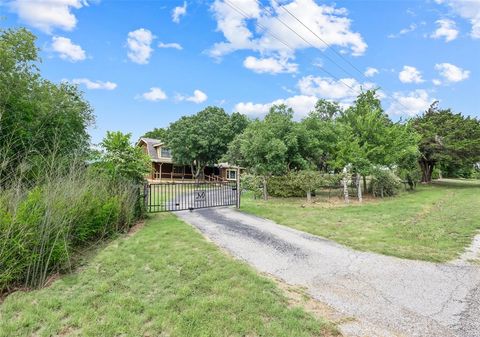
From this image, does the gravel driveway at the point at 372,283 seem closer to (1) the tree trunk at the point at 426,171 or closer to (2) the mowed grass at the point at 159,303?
(2) the mowed grass at the point at 159,303

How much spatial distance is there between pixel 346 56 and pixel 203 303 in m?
13.8

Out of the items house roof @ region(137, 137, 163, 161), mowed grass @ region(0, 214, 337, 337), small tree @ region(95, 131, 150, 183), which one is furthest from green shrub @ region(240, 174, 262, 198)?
house roof @ region(137, 137, 163, 161)

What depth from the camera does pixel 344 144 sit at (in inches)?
566

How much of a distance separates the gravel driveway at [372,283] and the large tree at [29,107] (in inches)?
206

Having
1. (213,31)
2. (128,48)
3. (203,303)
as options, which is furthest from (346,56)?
(203,303)

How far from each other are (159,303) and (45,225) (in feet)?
7.55

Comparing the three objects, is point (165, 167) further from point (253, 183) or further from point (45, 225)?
point (45, 225)

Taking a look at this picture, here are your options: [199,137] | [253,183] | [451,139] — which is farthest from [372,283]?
[199,137]

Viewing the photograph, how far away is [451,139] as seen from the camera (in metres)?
23.6

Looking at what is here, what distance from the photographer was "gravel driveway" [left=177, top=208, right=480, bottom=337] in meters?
3.18

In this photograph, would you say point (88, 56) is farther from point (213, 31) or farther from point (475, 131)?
point (475, 131)

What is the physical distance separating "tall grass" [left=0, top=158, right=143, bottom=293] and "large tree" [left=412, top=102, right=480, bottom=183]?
2296cm

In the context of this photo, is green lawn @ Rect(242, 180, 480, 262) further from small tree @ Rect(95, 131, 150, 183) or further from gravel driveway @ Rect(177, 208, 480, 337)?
small tree @ Rect(95, 131, 150, 183)

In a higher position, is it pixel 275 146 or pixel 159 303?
pixel 275 146
